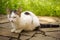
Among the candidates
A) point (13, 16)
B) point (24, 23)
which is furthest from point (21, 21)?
point (13, 16)

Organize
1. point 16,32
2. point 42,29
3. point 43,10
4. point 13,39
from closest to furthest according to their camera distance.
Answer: point 13,39, point 16,32, point 42,29, point 43,10

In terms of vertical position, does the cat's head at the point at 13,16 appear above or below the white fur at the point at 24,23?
above

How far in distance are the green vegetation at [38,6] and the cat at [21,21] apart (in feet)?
4.77

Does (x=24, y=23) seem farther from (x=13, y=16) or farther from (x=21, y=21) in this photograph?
(x=13, y=16)

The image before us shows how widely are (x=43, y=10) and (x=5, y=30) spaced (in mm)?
1796

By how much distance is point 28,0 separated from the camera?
536 centimetres

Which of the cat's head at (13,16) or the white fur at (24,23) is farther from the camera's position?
the white fur at (24,23)

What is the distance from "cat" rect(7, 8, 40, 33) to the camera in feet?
10.8

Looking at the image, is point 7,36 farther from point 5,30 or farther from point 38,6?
point 38,6

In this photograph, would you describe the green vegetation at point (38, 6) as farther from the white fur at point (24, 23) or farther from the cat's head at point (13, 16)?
the cat's head at point (13, 16)

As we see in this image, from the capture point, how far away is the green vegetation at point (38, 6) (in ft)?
17.0

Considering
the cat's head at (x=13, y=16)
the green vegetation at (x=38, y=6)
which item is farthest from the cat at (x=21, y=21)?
the green vegetation at (x=38, y=6)

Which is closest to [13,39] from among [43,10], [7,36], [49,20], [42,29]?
[7,36]

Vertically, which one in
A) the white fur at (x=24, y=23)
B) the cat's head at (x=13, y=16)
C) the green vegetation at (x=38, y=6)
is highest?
the green vegetation at (x=38, y=6)
